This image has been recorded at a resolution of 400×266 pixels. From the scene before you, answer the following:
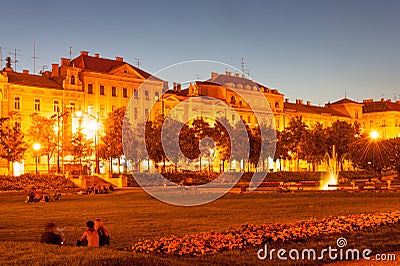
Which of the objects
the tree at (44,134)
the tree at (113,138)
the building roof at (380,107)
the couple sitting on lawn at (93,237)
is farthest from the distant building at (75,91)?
the building roof at (380,107)

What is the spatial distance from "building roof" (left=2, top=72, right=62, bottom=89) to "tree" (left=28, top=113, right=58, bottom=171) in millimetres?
7679

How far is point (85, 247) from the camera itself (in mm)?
13438

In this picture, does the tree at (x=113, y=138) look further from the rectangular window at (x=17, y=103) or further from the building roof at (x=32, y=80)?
the building roof at (x=32, y=80)

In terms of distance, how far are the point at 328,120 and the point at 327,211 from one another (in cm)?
9488

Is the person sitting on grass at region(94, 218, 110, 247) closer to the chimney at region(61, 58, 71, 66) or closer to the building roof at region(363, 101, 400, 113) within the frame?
the chimney at region(61, 58, 71, 66)

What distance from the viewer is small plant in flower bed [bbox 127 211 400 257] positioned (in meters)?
13.4

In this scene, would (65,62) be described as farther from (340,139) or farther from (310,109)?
(310,109)

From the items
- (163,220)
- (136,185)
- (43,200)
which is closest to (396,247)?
(163,220)

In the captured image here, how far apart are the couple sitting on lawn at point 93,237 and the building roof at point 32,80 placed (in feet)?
189

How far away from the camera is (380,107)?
12975cm

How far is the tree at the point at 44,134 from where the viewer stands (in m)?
62.6

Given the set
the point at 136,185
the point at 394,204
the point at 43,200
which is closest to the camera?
the point at 394,204

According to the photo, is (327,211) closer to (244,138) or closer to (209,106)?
(244,138)

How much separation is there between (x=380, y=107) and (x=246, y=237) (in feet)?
398
